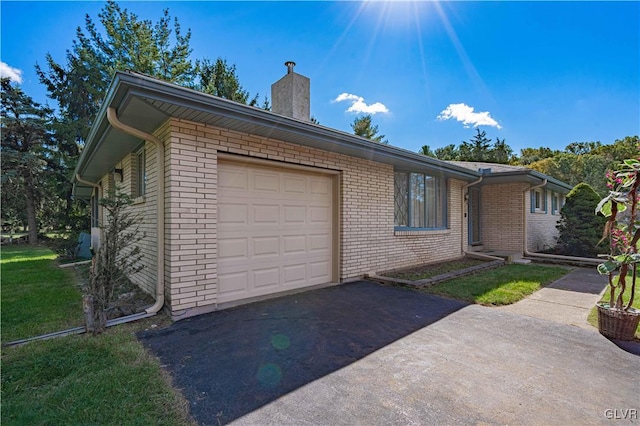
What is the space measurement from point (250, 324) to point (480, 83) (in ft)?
34.7

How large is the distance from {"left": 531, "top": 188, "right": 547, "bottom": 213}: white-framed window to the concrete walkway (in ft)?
15.6

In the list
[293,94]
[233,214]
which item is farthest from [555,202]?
[233,214]

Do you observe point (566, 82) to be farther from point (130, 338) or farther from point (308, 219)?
point (130, 338)

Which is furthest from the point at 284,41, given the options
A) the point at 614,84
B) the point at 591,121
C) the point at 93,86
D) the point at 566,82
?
the point at 591,121

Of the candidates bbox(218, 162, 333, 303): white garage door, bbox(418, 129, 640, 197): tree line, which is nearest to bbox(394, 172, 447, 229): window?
bbox(218, 162, 333, 303): white garage door

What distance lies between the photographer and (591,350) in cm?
313

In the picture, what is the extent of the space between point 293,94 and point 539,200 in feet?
35.6

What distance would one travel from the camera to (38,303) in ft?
16.3

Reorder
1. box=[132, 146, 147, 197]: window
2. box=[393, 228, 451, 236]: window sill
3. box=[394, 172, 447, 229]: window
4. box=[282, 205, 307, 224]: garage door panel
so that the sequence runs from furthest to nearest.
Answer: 1. box=[394, 172, 447, 229]: window
2. box=[393, 228, 451, 236]: window sill
3. box=[132, 146, 147, 197]: window
4. box=[282, 205, 307, 224]: garage door panel

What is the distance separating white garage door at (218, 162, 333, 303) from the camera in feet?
15.3

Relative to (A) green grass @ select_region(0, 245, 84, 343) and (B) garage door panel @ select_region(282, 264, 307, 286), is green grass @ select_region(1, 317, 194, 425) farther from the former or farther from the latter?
(B) garage door panel @ select_region(282, 264, 307, 286)

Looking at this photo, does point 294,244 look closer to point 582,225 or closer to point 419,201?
point 419,201

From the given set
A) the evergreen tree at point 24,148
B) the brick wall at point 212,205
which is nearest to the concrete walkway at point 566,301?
the brick wall at point 212,205

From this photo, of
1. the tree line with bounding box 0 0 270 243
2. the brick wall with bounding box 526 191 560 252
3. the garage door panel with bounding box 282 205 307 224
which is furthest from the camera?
the tree line with bounding box 0 0 270 243
